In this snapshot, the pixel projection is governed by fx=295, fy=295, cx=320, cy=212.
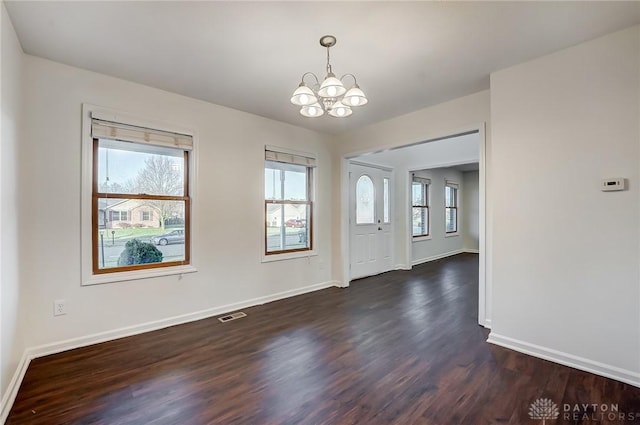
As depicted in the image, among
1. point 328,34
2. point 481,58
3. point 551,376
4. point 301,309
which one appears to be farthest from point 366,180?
point 551,376

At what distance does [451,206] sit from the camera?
28.4 ft

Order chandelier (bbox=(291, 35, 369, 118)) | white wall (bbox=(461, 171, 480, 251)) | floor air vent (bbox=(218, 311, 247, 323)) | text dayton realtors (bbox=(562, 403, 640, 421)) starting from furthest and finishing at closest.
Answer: white wall (bbox=(461, 171, 480, 251))
floor air vent (bbox=(218, 311, 247, 323))
chandelier (bbox=(291, 35, 369, 118))
text dayton realtors (bbox=(562, 403, 640, 421))

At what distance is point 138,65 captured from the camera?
104 inches

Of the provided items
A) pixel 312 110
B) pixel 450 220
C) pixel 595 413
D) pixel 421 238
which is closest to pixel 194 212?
pixel 312 110

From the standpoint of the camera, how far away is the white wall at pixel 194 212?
2.49 m

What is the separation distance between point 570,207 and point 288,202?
10.6ft

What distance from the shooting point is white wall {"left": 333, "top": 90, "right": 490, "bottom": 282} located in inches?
127

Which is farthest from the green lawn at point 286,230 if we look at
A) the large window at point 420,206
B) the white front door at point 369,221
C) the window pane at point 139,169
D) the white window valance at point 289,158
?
the large window at point 420,206

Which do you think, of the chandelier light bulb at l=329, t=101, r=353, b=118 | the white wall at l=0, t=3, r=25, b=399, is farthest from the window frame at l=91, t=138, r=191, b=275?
the chandelier light bulb at l=329, t=101, r=353, b=118

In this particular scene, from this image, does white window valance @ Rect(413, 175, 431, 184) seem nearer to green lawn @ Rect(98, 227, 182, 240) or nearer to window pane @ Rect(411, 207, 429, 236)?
window pane @ Rect(411, 207, 429, 236)

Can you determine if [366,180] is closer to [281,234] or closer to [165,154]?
[281,234]

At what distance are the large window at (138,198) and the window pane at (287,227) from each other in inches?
46.1

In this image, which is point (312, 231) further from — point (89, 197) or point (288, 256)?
point (89, 197)

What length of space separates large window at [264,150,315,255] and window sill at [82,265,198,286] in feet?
3.75
